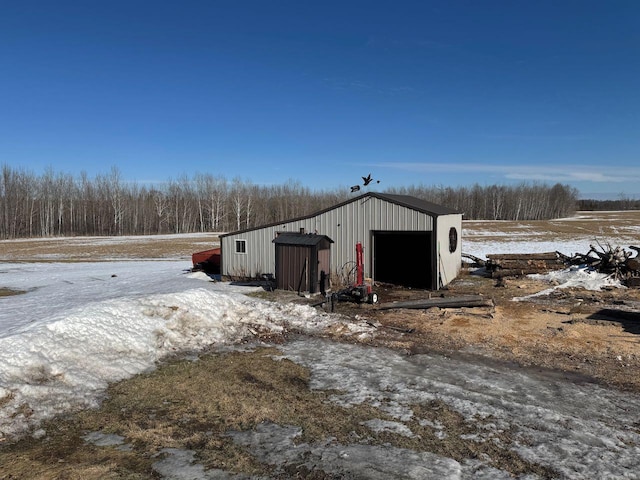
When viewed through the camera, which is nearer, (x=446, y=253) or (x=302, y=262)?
(x=302, y=262)

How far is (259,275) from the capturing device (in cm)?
2045

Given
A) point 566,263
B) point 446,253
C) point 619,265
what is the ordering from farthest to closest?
point 566,263 → point 446,253 → point 619,265

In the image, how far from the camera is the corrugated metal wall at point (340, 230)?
18125 mm

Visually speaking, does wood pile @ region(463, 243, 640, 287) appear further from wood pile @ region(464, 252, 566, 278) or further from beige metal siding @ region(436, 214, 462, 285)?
beige metal siding @ region(436, 214, 462, 285)

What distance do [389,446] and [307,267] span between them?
11563 mm

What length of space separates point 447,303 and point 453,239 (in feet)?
24.1

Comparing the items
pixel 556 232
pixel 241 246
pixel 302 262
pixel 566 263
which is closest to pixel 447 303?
pixel 302 262

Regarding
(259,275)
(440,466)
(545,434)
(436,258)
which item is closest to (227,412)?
(440,466)

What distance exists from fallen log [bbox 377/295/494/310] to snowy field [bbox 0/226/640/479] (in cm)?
275

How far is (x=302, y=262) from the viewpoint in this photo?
17016 millimetres

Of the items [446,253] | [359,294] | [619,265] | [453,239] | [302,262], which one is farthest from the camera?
[453,239]

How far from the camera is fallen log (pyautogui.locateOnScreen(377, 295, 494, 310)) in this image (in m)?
13.7

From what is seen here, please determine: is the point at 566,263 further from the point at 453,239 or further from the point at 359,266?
the point at 359,266

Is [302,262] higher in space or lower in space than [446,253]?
lower
